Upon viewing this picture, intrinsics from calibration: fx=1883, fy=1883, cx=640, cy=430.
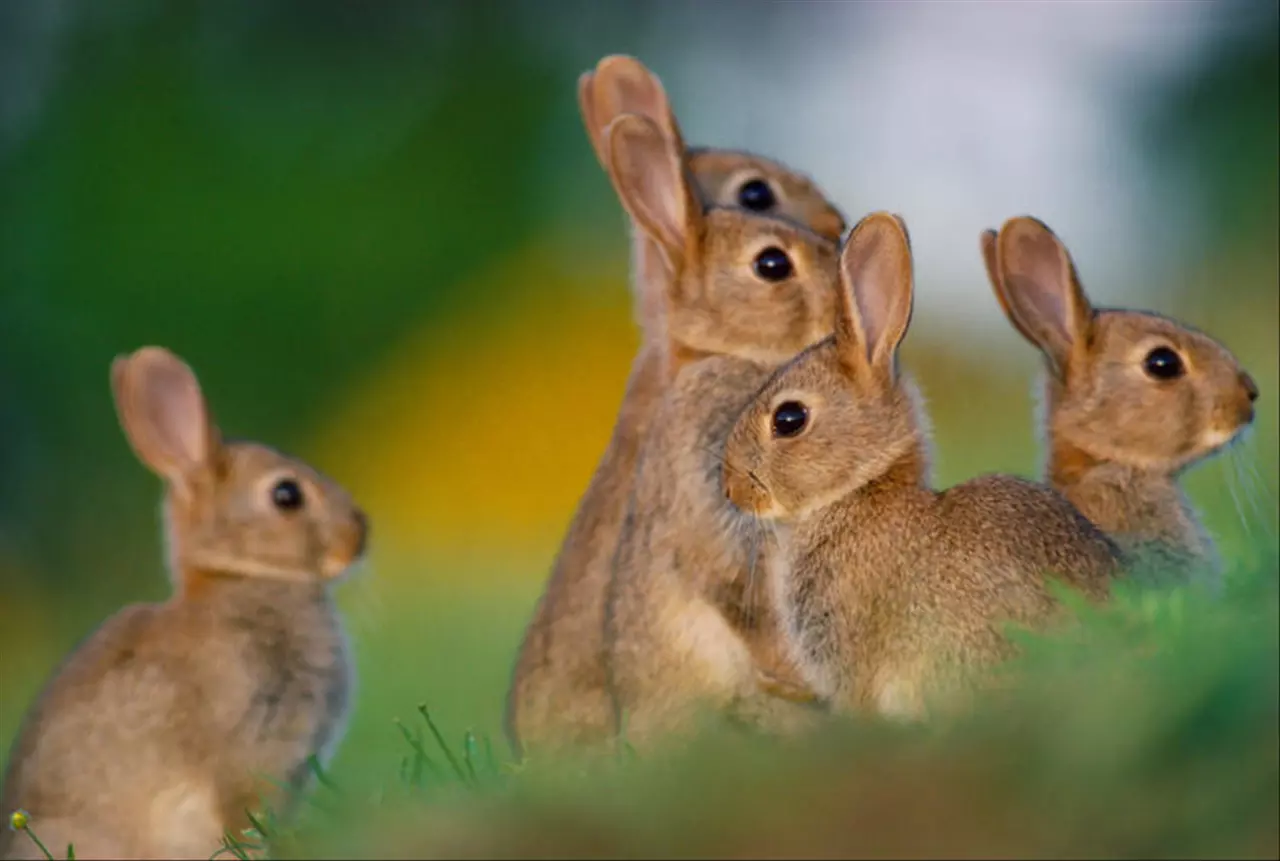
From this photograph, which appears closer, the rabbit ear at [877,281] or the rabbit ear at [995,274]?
the rabbit ear at [877,281]

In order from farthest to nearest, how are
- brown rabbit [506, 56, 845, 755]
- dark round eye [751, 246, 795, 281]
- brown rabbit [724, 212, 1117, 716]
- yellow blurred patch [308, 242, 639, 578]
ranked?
1. yellow blurred patch [308, 242, 639, 578]
2. brown rabbit [506, 56, 845, 755]
3. dark round eye [751, 246, 795, 281]
4. brown rabbit [724, 212, 1117, 716]

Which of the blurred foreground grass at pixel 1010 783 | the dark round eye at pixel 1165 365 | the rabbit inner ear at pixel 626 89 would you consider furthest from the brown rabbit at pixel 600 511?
the blurred foreground grass at pixel 1010 783

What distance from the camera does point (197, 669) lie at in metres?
1.96

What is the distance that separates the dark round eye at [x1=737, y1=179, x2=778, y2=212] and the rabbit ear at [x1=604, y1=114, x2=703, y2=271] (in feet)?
1.13

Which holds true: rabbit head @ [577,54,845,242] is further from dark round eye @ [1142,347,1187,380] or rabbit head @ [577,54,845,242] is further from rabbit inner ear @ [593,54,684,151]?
dark round eye @ [1142,347,1187,380]

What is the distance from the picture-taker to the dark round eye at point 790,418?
4.73 feet

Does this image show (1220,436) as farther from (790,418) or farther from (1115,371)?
(790,418)

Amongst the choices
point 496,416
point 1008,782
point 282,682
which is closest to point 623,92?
point 282,682

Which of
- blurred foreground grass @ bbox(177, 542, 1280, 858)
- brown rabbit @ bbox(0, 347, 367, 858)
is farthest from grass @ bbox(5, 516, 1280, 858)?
brown rabbit @ bbox(0, 347, 367, 858)

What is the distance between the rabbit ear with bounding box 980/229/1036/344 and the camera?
61.7 inches

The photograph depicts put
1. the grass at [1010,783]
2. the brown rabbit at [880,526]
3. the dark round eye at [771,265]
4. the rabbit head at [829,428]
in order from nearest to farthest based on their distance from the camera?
the grass at [1010,783], the brown rabbit at [880,526], the rabbit head at [829,428], the dark round eye at [771,265]

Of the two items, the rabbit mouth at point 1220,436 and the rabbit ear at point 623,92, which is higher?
the rabbit ear at point 623,92

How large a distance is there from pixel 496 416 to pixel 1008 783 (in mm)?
2305

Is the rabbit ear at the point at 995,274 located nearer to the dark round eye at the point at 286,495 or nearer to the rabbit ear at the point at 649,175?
the rabbit ear at the point at 649,175
